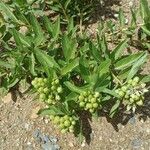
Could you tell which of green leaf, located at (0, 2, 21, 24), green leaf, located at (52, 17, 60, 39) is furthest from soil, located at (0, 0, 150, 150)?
green leaf, located at (0, 2, 21, 24)

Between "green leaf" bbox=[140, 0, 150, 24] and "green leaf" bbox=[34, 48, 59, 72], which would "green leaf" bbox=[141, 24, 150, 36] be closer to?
"green leaf" bbox=[140, 0, 150, 24]

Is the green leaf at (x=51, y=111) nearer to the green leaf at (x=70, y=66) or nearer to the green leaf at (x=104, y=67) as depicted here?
the green leaf at (x=70, y=66)

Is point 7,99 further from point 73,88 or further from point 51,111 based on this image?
point 73,88

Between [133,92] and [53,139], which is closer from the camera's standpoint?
[133,92]

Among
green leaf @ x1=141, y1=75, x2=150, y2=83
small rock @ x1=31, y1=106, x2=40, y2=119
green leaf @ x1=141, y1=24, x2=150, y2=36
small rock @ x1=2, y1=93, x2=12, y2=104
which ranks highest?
small rock @ x1=2, y1=93, x2=12, y2=104

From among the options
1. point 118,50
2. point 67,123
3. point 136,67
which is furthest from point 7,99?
point 136,67

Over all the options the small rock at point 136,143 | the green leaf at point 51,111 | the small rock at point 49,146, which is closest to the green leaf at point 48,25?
the green leaf at point 51,111
